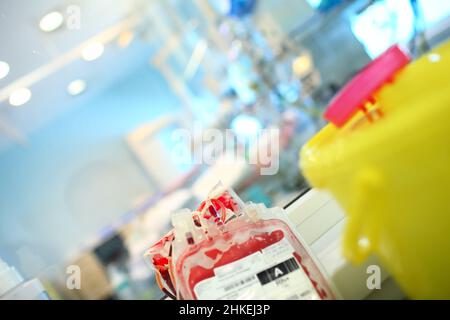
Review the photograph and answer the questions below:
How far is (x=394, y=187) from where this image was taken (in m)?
0.26

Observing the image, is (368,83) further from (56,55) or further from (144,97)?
(144,97)

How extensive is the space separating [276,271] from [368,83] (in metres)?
0.21

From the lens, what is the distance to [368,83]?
0.32 metres

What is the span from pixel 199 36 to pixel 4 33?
2391 mm

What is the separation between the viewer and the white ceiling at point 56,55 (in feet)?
3.73

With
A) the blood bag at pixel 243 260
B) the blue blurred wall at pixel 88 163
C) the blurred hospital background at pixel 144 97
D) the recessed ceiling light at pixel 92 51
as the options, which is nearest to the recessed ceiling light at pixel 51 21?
the blurred hospital background at pixel 144 97

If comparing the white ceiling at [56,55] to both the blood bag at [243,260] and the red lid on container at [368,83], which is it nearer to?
the blood bag at [243,260]

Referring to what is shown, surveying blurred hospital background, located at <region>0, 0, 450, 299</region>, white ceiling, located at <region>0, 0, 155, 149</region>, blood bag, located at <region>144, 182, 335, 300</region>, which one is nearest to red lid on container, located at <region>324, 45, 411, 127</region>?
blood bag, located at <region>144, 182, 335, 300</region>

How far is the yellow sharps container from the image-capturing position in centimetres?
25

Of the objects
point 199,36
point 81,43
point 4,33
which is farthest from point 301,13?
point 4,33

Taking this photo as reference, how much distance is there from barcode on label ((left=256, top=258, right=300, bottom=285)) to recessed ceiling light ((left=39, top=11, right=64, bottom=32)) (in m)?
1.76

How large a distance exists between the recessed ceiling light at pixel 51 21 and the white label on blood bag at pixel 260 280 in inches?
68.3

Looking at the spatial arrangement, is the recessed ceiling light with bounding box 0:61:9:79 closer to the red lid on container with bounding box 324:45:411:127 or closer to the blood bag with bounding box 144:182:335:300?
the blood bag with bounding box 144:182:335:300
